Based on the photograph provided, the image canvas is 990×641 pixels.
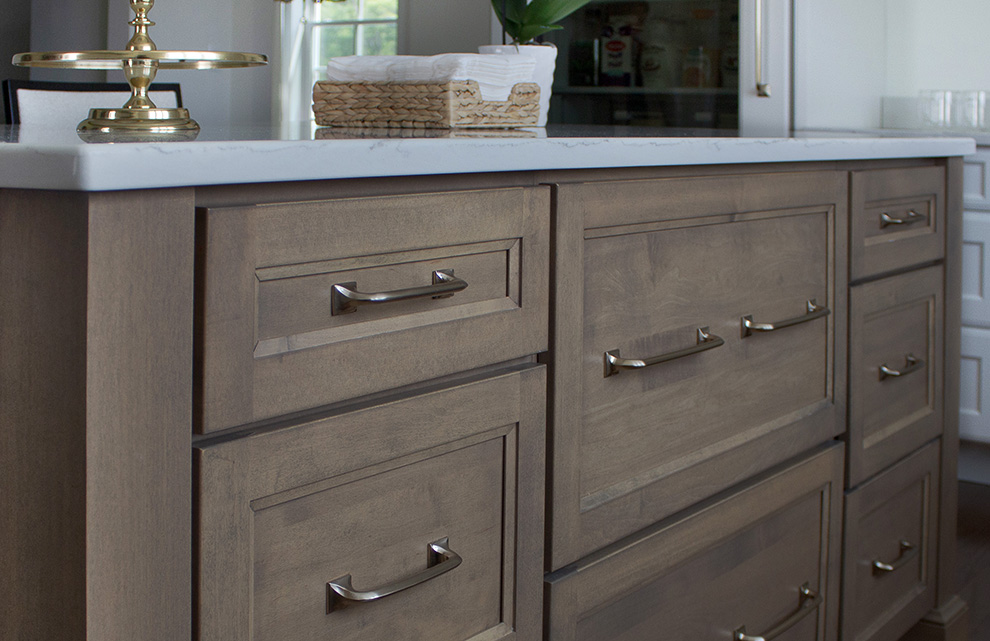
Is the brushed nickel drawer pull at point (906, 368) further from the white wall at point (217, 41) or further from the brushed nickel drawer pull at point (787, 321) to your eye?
the white wall at point (217, 41)

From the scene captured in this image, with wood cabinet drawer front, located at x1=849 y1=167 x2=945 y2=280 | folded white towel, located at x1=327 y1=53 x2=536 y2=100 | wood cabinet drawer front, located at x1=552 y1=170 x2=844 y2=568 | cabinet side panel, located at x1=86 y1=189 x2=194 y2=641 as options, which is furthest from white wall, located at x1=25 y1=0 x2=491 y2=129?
cabinet side panel, located at x1=86 y1=189 x2=194 y2=641

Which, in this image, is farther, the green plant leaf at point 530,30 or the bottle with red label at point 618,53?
the bottle with red label at point 618,53

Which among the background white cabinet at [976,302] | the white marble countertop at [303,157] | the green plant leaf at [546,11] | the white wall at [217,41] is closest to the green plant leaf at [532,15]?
the green plant leaf at [546,11]

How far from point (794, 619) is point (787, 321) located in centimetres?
36

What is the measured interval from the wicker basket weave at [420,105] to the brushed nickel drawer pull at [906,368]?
582mm

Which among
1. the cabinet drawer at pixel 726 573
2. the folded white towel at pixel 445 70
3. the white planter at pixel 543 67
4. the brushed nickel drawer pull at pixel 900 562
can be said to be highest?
the white planter at pixel 543 67

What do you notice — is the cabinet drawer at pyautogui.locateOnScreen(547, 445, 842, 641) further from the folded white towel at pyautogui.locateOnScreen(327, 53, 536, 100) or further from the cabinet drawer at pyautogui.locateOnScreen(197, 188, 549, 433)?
the folded white towel at pyautogui.locateOnScreen(327, 53, 536, 100)

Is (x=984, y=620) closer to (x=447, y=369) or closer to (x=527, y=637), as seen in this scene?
(x=527, y=637)

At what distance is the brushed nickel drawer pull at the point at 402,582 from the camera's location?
679 millimetres

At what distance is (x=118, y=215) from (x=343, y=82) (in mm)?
724

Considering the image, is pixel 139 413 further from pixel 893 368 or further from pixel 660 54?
pixel 660 54

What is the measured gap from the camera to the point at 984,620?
1.74 m

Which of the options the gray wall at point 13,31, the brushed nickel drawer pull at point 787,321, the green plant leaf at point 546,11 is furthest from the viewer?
the gray wall at point 13,31

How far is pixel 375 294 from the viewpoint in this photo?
0.66 metres
